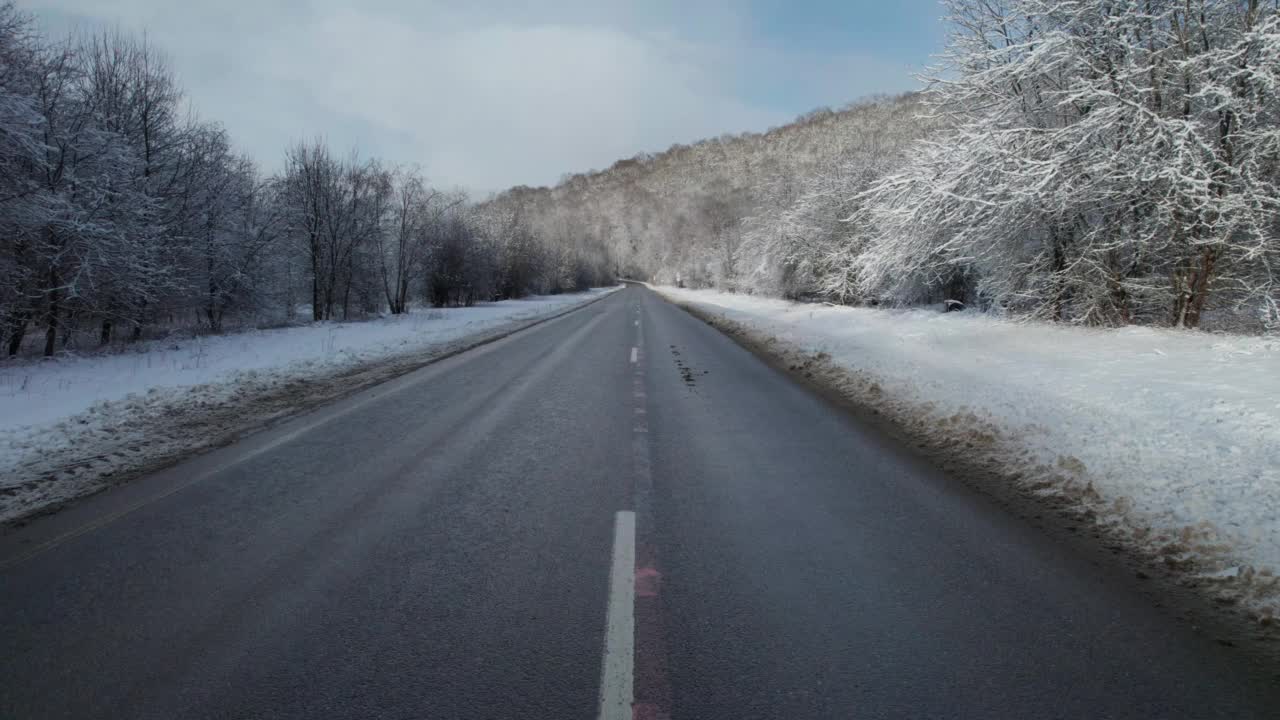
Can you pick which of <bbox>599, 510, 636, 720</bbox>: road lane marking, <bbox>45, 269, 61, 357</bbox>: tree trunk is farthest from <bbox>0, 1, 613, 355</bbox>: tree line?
<bbox>599, 510, 636, 720</bbox>: road lane marking

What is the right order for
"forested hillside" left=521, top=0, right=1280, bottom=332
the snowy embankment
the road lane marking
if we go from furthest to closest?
"forested hillside" left=521, top=0, right=1280, bottom=332 → the snowy embankment → the road lane marking

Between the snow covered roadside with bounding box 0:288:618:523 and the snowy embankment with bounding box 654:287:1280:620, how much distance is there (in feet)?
A: 27.2

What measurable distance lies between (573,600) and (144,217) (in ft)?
60.2

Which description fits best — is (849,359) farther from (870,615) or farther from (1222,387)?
(870,615)

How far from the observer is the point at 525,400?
27.1 ft

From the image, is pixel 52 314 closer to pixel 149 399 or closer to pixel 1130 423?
pixel 149 399

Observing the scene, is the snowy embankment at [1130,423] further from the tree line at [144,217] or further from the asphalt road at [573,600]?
the tree line at [144,217]

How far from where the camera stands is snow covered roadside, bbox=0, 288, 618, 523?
17.6ft

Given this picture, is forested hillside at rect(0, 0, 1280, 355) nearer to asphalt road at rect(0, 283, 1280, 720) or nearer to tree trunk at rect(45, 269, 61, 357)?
tree trunk at rect(45, 269, 61, 357)

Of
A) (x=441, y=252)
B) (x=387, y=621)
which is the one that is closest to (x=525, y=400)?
(x=387, y=621)

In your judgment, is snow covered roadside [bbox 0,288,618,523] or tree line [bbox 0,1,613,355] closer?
snow covered roadside [bbox 0,288,618,523]

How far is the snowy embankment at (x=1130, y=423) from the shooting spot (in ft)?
12.5

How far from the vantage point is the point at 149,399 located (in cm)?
820

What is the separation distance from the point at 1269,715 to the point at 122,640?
5.08 meters
